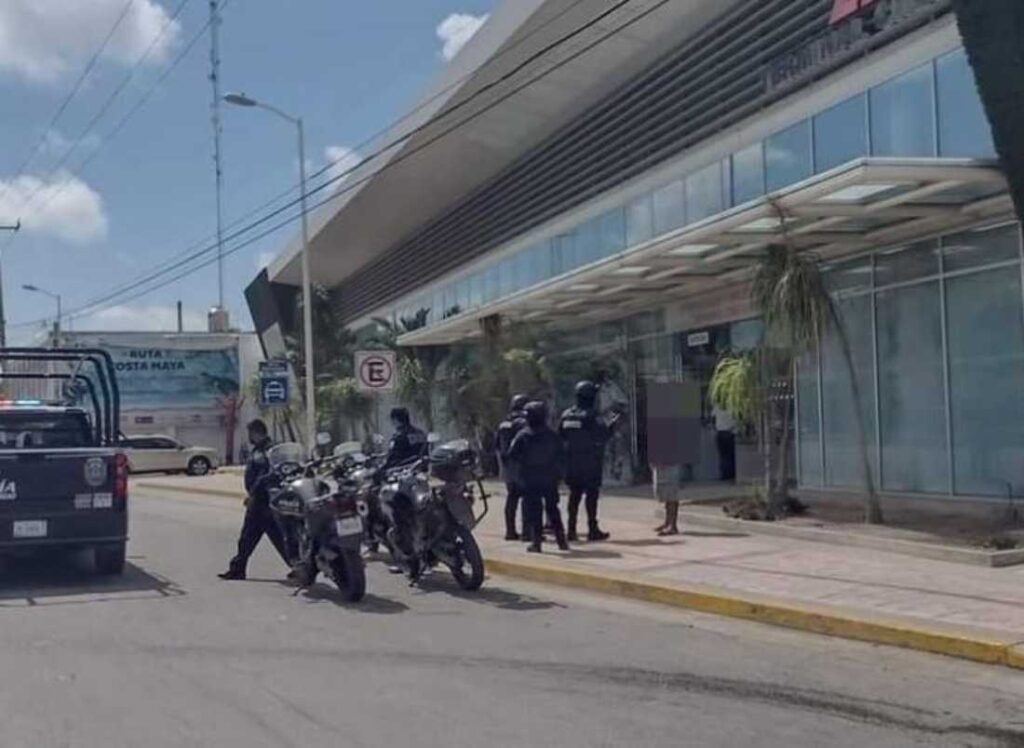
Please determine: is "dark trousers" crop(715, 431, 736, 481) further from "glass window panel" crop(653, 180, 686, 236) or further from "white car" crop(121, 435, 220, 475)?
"white car" crop(121, 435, 220, 475)

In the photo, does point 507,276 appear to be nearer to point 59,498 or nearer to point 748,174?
point 748,174

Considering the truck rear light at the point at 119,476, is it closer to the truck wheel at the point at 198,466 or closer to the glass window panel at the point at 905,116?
the glass window panel at the point at 905,116

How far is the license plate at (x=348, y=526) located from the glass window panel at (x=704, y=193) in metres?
10.8

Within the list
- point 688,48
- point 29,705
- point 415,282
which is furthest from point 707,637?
point 415,282

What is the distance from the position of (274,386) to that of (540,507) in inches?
493

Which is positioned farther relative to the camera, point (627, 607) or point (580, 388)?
point (580, 388)

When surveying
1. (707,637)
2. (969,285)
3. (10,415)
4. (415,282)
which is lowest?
(707,637)

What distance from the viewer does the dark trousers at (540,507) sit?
1419 cm

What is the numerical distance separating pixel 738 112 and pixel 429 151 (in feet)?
40.0

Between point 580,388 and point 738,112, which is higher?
point 738,112

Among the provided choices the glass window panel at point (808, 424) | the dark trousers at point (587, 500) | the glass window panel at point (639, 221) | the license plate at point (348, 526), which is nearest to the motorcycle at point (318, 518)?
the license plate at point (348, 526)

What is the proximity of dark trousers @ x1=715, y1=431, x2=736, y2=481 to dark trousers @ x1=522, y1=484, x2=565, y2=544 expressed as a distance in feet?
30.4

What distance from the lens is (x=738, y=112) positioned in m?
21.0

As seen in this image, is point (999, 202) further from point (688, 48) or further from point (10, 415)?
point (10, 415)
